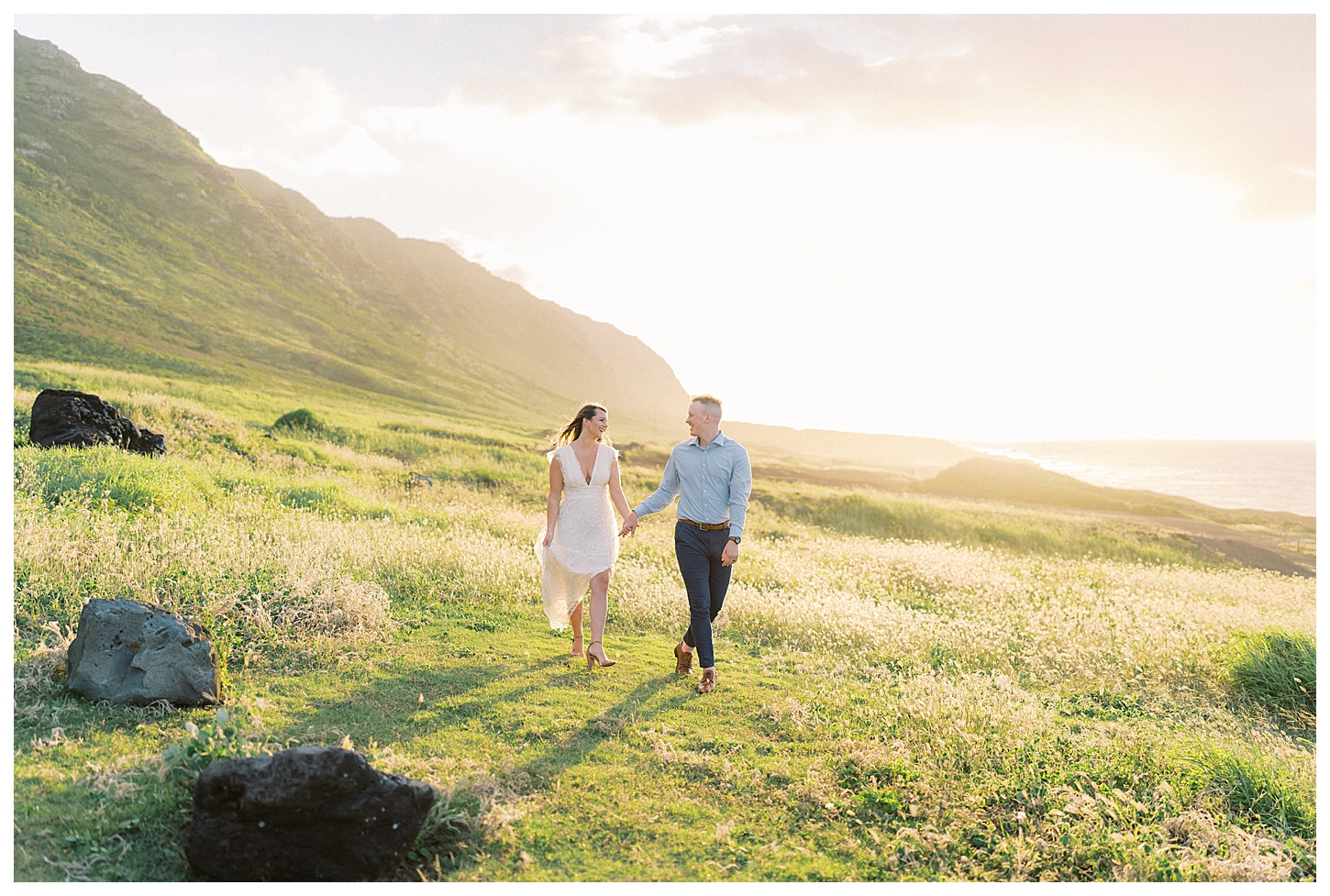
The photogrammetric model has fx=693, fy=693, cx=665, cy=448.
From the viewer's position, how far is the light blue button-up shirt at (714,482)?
727 cm

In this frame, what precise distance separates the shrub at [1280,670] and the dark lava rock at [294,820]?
10211mm

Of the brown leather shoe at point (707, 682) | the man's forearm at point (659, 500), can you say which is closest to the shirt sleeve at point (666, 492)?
the man's forearm at point (659, 500)

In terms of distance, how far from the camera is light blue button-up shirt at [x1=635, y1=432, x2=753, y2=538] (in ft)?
23.9

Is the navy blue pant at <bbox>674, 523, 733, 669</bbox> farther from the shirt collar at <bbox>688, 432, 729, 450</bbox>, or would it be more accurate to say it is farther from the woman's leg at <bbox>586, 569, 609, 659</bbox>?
the woman's leg at <bbox>586, 569, 609, 659</bbox>

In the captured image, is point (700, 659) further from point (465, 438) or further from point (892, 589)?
point (465, 438)

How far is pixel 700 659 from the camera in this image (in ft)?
24.2

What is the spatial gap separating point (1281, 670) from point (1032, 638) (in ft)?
9.30

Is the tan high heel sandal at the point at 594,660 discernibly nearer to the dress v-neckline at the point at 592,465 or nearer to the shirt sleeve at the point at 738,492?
the dress v-neckline at the point at 592,465

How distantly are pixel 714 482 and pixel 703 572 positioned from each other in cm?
95

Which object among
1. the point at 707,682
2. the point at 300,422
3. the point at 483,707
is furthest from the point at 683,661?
the point at 300,422

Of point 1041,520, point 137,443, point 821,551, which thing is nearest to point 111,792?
point 137,443

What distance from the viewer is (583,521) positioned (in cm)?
790

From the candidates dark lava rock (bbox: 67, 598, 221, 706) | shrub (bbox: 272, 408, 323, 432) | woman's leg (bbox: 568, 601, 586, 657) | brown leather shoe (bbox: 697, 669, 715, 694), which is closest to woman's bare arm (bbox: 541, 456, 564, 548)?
woman's leg (bbox: 568, 601, 586, 657)

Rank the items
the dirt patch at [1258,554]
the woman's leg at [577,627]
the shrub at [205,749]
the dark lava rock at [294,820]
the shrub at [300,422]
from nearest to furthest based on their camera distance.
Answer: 1. the dark lava rock at [294,820]
2. the shrub at [205,749]
3. the woman's leg at [577,627]
4. the dirt patch at [1258,554]
5. the shrub at [300,422]
